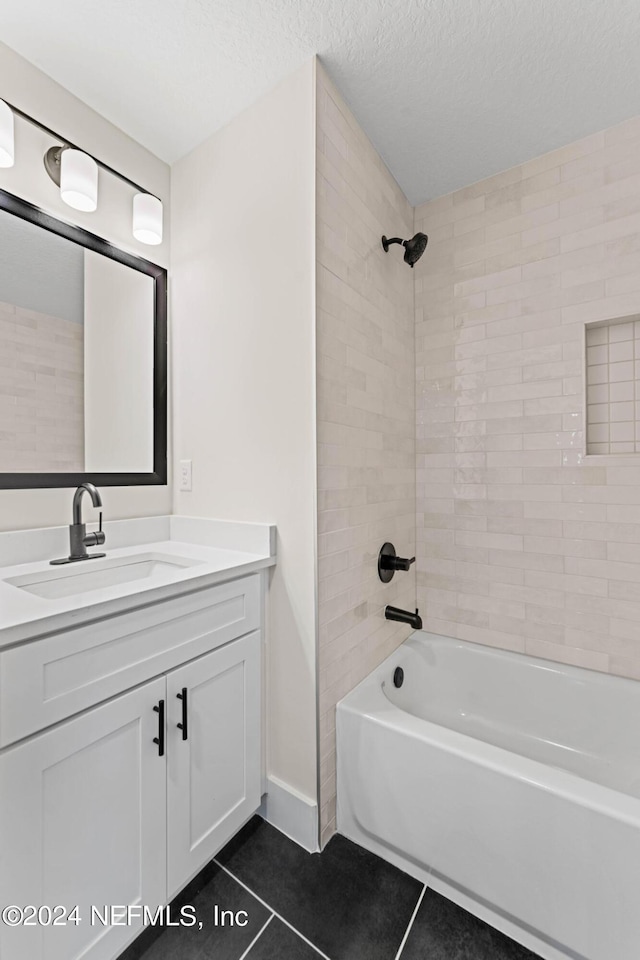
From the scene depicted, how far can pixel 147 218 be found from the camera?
1665 millimetres

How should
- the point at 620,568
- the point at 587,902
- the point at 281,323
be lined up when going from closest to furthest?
the point at 587,902, the point at 281,323, the point at 620,568

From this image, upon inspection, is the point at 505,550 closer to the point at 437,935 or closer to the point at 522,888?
the point at 522,888

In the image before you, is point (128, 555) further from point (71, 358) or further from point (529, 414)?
point (529, 414)

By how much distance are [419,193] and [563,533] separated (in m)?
1.68

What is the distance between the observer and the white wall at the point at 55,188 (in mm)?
1327

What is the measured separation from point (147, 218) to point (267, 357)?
810mm

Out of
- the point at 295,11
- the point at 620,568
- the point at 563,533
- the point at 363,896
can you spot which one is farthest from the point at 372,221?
the point at 363,896

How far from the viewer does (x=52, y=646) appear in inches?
34.0

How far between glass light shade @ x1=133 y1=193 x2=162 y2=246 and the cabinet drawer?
1401 mm

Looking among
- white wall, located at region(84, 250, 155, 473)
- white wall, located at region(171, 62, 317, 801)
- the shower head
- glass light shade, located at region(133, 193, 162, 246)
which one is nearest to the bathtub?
white wall, located at region(171, 62, 317, 801)

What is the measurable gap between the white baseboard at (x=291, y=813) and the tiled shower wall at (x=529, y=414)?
98 cm

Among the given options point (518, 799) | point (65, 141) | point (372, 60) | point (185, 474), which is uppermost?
point (372, 60)

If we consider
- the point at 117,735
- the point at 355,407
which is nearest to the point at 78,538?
the point at 117,735

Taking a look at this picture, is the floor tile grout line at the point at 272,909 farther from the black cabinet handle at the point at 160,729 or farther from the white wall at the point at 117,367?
the white wall at the point at 117,367
